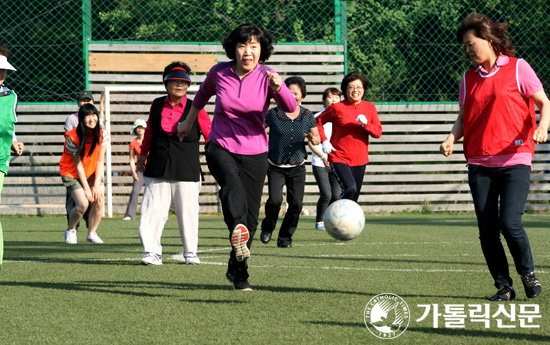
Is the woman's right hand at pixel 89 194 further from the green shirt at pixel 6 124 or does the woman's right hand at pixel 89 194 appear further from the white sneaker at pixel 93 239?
the green shirt at pixel 6 124

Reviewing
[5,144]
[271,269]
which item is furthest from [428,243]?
[5,144]

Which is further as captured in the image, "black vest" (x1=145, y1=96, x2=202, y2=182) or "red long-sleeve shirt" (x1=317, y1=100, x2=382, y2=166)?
"red long-sleeve shirt" (x1=317, y1=100, x2=382, y2=166)

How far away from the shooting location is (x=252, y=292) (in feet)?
19.2

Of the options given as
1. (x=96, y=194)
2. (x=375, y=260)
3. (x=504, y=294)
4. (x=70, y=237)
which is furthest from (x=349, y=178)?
(x=504, y=294)

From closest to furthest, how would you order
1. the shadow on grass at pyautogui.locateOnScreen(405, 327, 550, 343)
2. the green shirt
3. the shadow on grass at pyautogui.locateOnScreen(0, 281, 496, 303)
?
1. the shadow on grass at pyautogui.locateOnScreen(405, 327, 550, 343)
2. the shadow on grass at pyautogui.locateOnScreen(0, 281, 496, 303)
3. the green shirt

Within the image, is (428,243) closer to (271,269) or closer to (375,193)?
(271,269)

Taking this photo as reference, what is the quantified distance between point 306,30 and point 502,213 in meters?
16.6

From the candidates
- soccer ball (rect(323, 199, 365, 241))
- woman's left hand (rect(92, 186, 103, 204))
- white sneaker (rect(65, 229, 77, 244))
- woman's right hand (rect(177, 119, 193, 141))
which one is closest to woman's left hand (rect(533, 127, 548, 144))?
soccer ball (rect(323, 199, 365, 241))

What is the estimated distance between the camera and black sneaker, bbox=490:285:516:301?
543cm

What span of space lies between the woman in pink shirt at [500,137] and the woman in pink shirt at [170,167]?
3.07 meters

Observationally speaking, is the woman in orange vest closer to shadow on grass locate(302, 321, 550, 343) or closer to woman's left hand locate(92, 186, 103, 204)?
woman's left hand locate(92, 186, 103, 204)

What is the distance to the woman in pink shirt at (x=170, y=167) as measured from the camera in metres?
7.88

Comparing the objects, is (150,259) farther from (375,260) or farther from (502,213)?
(502,213)

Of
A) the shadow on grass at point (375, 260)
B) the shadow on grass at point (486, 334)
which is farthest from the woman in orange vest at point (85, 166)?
the shadow on grass at point (486, 334)
